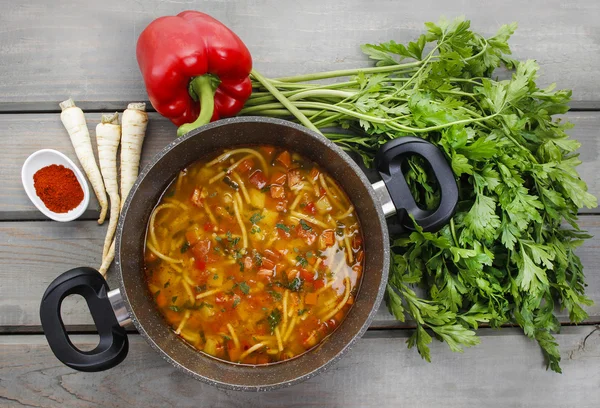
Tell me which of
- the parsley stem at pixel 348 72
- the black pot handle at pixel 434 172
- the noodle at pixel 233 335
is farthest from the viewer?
the parsley stem at pixel 348 72

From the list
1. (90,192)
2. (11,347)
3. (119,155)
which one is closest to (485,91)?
(119,155)

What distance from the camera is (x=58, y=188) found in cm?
224

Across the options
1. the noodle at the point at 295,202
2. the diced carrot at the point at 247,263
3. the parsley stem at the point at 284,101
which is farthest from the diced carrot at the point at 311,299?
the parsley stem at the point at 284,101

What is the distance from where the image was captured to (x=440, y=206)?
6.38ft

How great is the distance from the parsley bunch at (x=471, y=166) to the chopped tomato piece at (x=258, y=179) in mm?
293

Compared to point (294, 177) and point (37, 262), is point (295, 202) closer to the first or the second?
point (294, 177)

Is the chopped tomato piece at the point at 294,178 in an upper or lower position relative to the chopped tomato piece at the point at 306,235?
upper

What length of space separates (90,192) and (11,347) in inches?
31.7

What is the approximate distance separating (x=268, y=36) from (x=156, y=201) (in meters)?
0.96

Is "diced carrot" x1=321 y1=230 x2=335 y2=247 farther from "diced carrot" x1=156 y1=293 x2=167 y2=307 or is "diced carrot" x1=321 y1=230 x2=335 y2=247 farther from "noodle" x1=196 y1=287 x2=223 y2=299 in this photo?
"diced carrot" x1=156 y1=293 x2=167 y2=307

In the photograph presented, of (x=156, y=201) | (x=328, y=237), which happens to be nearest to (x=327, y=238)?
(x=328, y=237)

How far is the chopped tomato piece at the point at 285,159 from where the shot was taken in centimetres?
213

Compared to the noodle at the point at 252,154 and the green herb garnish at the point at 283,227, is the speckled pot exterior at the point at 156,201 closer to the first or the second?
the noodle at the point at 252,154

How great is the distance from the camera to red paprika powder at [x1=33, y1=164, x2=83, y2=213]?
2240mm
